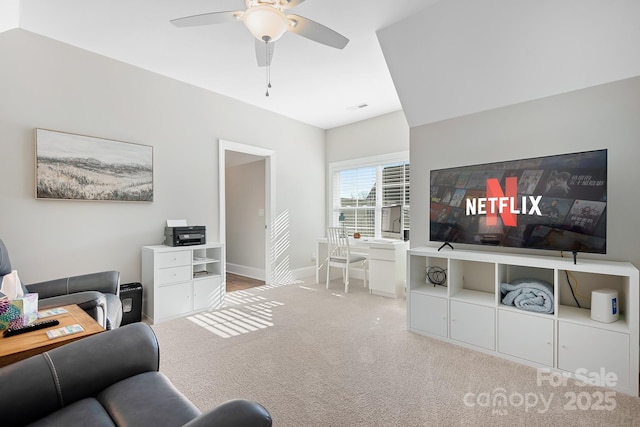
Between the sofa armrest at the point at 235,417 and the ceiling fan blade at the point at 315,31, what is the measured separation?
6.63 feet

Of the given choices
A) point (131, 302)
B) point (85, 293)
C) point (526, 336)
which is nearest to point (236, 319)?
point (131, 302)

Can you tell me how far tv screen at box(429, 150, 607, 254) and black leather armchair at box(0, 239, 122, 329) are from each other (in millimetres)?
2843

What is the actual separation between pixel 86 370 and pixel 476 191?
2.91 metres

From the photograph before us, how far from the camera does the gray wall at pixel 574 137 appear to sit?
7.35 ft

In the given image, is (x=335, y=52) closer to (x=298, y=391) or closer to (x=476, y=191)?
(x=476, y=191)

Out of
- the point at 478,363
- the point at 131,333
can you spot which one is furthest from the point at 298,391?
the point at 478,363

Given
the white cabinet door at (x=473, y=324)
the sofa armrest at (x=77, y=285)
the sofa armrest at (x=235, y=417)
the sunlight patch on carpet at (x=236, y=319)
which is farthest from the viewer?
the sunlight patch on carpet at (x=236, y=319)

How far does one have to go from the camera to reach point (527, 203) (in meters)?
2.47

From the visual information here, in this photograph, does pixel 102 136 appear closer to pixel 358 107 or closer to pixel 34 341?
pixel 34 341

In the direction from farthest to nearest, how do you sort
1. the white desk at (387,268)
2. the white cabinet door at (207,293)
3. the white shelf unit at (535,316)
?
the white desk at (387,268) → the white cabinet door at (207,293) → the white shelf unit at (535,316)

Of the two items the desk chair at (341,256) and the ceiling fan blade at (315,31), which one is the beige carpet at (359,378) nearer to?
the desk chair at (341,256)

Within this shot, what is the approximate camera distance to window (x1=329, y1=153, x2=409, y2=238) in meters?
4.76

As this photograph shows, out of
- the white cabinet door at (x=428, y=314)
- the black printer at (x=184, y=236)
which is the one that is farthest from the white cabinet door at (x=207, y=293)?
the white cabinet door at (x=428, y=314)

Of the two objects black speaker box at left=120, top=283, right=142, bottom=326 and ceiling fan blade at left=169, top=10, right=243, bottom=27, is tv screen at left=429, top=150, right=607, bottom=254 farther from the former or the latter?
black speaker box at left=120, top=283, right=142, bottom=326
